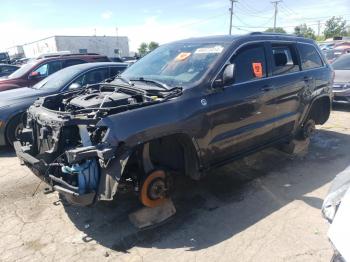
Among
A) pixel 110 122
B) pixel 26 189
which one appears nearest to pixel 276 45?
pixel 110 122

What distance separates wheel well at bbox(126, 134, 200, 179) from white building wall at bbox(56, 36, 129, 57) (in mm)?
46834

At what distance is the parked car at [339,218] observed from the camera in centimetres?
176

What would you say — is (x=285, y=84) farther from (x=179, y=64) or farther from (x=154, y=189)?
(x=154, y=189)

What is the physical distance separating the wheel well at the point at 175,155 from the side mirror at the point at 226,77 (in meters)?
0.77

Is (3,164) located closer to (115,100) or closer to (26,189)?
(26,189)

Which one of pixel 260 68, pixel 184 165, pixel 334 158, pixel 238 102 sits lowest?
pixel 334 158

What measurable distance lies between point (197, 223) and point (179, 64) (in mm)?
1989

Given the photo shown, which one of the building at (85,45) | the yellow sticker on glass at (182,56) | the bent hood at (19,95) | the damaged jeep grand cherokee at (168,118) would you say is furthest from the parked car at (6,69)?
the building at (85,45)

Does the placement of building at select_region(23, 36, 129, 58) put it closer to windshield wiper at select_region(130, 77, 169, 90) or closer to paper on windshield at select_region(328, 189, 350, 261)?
windshield wiper at select_region(130, 77, 169, 90)

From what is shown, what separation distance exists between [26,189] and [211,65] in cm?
311

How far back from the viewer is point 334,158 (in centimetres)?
562

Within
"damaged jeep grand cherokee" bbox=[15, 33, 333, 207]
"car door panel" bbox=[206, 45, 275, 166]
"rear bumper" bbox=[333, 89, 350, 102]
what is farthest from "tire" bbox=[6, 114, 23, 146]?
"rear bumper" bbox=[333, 89, 350, 102]

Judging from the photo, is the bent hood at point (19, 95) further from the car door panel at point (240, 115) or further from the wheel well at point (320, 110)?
the wheel well at point (320, 110)

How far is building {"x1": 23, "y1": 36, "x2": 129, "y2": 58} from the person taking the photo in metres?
48.9
